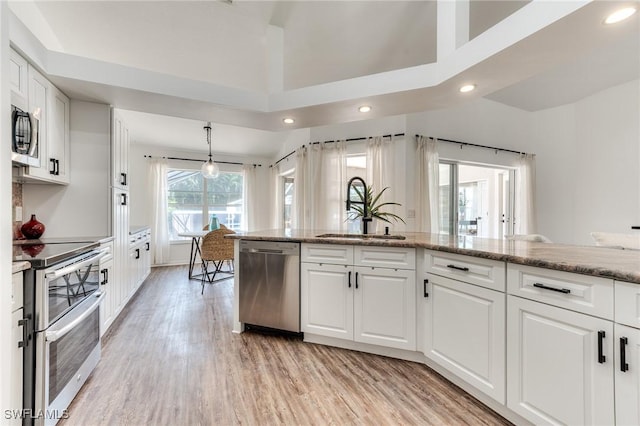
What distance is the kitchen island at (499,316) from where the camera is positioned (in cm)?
108

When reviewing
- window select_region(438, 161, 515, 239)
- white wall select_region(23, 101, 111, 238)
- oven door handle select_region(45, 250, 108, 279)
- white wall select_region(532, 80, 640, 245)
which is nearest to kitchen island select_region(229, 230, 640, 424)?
oven door handle select_region(45, 250, 108, 279)

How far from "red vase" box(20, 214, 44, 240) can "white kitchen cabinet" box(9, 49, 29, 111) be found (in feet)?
2.97

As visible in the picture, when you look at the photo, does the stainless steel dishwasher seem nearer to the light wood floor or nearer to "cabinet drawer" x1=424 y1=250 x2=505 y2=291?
the light wood floor

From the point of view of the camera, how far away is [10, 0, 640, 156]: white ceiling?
6.06 ft

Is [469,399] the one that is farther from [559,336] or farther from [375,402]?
[559,336]

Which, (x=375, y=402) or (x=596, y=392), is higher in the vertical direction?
(x=596, y=392)

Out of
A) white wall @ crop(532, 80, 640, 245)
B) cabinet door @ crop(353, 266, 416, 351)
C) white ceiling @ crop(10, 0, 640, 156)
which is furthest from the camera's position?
white wall @ crop(532, 80, 640, 245)

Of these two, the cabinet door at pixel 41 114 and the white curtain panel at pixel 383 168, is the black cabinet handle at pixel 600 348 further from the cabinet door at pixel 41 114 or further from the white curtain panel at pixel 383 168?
the cabinet door at pixel 41 114

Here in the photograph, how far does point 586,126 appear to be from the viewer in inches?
183

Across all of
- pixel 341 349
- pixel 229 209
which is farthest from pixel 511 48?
pixel 229 209

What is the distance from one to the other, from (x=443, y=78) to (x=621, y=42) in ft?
10.7

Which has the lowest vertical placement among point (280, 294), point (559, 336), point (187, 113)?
point (280, 294)

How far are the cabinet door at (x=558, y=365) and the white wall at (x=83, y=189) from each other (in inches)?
127

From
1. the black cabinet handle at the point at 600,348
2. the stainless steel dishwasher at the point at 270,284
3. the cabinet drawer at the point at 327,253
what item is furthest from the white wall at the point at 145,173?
the black cabinet handle at the point at 600,348
